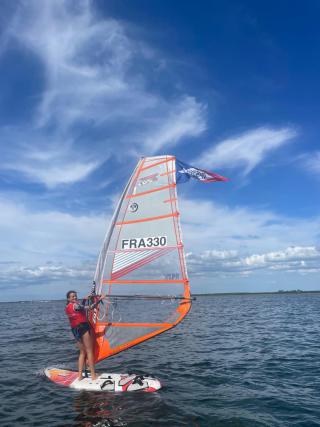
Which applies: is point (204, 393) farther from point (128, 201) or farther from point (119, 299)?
point (128, 201)

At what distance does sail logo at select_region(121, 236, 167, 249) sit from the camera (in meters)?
11.1

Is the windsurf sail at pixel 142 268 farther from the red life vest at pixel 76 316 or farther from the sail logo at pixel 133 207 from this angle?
Answer: the red life vest at pixel 76 316

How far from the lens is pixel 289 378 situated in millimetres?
11805

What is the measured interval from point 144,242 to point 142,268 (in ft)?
2.66

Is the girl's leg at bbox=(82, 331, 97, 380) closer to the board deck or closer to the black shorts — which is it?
the black shorts

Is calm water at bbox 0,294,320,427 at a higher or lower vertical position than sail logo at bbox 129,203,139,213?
lower

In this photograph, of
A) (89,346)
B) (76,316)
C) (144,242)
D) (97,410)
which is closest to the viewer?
(97,410)

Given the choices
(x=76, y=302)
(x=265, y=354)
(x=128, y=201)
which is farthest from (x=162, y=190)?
(x=265, y=354)

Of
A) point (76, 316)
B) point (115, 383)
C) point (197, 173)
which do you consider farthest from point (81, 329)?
point (197, 173)

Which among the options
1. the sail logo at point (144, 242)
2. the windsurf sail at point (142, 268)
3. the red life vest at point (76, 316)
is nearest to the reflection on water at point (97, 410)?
the windsurf sail at point (142, 268)

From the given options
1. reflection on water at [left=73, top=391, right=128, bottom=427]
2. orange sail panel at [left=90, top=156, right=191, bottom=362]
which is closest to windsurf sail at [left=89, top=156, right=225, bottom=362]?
orange sail panel at [left=90, top=156, right=191, bottom=362]

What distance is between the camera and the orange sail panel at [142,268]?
1093 cm

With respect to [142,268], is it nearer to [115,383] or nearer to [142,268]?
[142,268]

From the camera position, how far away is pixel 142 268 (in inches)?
443
